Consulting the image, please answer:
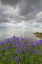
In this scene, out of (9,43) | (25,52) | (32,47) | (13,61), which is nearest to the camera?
(13,61)

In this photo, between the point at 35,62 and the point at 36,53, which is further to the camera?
the point at 36,53

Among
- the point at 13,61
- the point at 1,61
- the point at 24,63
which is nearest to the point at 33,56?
the point at 24,63

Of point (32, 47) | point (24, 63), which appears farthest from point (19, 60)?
point (32, 47)

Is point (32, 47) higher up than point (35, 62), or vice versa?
point (32, 47)

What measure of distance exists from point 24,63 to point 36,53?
0.51 metres

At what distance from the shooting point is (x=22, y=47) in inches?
135

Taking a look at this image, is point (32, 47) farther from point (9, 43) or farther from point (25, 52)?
point (9, 43)

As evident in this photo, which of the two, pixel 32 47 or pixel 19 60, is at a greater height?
pixel 32 47

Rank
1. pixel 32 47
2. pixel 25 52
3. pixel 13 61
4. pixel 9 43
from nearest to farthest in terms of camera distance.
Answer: pixel 13 61 → pixel 25 52 → pixel 32 47 → pixel 9 43

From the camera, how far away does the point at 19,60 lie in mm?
2918

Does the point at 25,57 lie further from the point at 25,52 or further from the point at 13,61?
the point at 13,61

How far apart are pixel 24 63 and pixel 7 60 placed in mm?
461

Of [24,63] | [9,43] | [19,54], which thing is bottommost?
[24,63]

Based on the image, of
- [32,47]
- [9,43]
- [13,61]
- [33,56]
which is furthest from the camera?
[9,43]
